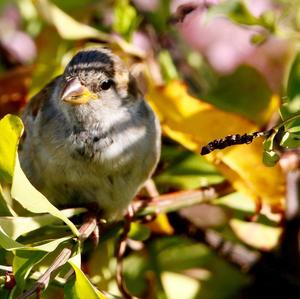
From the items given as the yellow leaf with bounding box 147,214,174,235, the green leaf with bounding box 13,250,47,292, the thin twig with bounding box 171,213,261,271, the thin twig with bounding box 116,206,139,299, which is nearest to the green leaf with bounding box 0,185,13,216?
the green leaf with bounding box 13,250,47,292

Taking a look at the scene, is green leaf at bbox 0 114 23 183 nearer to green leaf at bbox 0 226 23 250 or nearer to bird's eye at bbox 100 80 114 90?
green leaf at bbox 0 226 23 250

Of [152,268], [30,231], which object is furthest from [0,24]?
[30,231]

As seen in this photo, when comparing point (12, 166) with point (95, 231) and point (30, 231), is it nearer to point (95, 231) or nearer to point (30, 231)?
point (30, 231)

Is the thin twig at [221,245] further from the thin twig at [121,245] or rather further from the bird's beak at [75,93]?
the bird's beak at [75,93]

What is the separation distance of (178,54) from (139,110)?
43 cm

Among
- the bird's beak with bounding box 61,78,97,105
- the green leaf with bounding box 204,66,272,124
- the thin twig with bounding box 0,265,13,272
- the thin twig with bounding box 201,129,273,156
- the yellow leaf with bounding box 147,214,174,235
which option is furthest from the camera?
the green leaf with bounding box 204,66,272,124

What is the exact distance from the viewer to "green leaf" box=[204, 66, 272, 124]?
1.61 meters

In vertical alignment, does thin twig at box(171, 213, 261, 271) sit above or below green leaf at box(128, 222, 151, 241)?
below

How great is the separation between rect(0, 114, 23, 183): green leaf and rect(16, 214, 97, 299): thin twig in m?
0.12

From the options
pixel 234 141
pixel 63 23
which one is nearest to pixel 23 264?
pixel 234 141

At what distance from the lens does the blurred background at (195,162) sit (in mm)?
1407

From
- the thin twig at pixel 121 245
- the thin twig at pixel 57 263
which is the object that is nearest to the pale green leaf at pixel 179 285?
the thin twig at pixel 121 245

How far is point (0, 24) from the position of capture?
196 cm

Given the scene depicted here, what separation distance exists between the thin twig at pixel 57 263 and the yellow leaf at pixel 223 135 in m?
0.22
